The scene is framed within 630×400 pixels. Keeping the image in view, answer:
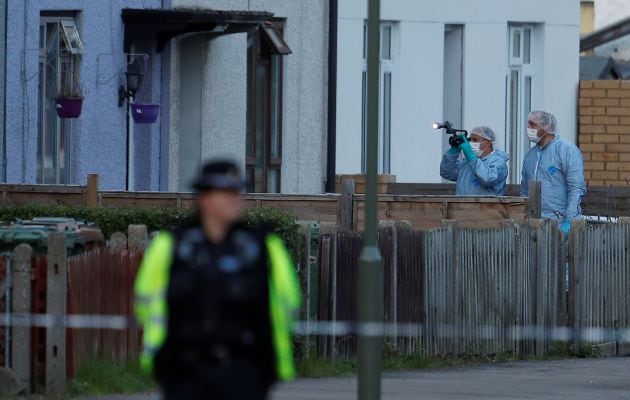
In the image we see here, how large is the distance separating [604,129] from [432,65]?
325cm

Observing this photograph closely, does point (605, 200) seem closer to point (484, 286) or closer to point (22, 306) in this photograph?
point (484, 286)

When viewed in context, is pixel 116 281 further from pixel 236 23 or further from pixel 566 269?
pixel 236 23

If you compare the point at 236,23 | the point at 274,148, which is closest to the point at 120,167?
the point at 236,23

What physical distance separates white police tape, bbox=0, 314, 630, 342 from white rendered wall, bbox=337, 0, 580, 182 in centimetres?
1082

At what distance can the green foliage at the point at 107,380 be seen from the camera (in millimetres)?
10461

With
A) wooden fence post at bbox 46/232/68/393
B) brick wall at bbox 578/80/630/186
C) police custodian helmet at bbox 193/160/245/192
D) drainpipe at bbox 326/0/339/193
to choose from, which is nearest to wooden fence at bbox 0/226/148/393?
wooden fence post at bbox 46/232/68/393

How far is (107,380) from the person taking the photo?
10.7m

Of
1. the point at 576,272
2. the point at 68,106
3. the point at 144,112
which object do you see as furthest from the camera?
the point at 144,112

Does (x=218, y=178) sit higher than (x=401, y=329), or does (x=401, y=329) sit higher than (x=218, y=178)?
(x=218, y=178)

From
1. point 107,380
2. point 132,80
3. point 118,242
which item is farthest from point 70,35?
point 107,380

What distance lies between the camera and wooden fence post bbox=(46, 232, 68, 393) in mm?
10227

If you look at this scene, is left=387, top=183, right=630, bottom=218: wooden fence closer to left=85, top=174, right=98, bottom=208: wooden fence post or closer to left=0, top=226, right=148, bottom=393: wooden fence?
left=85, top=174, right=98, bottom=208: wooden fence post

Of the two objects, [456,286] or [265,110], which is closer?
[456,286]

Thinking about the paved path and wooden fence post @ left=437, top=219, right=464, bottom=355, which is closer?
the paved path
